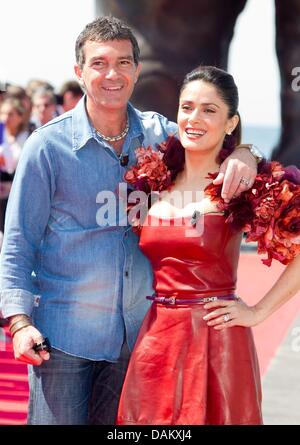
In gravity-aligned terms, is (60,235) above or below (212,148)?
below

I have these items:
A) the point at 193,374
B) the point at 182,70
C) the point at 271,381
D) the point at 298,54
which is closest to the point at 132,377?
the point at 193,374

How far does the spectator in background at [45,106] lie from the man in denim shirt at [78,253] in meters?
4.85

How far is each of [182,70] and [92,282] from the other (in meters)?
9.09

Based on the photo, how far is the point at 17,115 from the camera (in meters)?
7.04

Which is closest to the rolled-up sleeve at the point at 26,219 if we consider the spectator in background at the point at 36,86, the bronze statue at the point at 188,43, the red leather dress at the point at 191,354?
the red leather dress at the point at 191,354

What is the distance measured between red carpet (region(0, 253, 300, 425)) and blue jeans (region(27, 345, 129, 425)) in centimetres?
152

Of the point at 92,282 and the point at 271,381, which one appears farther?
the point at 271,381

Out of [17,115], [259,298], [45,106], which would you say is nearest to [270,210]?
[17,115]

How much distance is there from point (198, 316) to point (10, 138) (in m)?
4.75

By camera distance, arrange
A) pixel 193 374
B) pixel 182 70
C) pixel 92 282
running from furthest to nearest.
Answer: pixel 182 70
pixel 92 282
pixel 193 374

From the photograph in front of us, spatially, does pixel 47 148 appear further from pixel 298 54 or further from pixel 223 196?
pixel 298 54

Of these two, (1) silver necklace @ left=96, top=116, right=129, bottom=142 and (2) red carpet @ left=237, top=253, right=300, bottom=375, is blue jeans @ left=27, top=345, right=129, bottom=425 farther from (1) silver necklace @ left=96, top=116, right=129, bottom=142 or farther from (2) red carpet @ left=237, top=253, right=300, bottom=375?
(2) red carpet @ left=237, top=253, right=300, bottom=375

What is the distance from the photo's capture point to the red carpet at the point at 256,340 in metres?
4.50

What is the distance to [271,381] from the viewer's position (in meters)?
5.16
